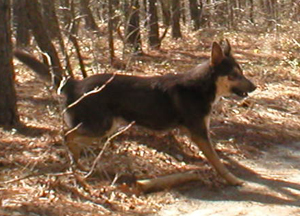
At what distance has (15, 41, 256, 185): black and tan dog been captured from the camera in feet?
25.0

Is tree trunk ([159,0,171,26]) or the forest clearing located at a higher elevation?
tree trunk ([159,0,171,26])

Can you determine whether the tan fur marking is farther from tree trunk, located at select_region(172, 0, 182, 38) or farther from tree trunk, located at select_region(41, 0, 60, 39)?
tree trunk, located at select_region(172, 0, 182, 38)

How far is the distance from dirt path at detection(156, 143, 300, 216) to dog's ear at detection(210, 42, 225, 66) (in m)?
1.61

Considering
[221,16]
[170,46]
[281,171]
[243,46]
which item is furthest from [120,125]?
[221,16]

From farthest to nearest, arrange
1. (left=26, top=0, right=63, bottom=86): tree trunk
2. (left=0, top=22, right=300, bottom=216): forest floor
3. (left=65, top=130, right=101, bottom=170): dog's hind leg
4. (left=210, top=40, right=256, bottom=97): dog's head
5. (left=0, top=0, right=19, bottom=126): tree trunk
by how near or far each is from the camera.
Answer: (left=26, top=0, right=63, bottom=86): tree trunk < (left=0, top=0, right=19, bottom=126): tree trunk < (left=210, top=40, right=256, bottom=97): dog's head < (left=65, top=130, right=101, bottom=170): dog's hind leg < (left=0, top=22, right=300, bottom=216): forest floor

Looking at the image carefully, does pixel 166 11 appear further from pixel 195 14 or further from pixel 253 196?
pixel 253 196

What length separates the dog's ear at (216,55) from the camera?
7.78 metres

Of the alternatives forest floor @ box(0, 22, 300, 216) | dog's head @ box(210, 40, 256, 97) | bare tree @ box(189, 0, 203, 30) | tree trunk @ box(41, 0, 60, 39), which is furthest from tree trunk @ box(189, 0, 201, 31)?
dog's head @ box(210, 40, 256, 97)

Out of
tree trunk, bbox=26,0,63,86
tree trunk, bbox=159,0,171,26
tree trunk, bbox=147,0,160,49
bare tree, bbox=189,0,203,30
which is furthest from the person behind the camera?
bare tree, bbox=189,0,203,30

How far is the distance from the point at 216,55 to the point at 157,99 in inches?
37.5

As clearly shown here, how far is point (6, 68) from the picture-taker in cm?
858

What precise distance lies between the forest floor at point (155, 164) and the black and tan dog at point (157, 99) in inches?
11.0

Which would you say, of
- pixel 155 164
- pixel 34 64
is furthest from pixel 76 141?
pixel 155 164

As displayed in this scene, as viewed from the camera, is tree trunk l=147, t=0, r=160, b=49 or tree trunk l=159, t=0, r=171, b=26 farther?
tree trunk l=159, t=0, r=171, b=26
